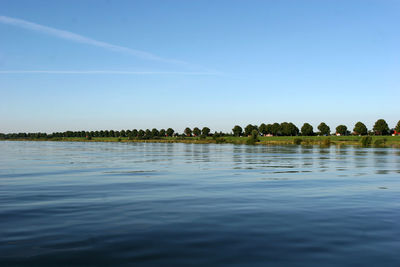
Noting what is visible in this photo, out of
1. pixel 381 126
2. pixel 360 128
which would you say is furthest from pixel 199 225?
pixel 381 126

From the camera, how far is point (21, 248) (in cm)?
950

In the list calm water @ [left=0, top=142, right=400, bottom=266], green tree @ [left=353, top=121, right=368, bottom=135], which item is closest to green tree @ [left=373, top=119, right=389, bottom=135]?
green tree @ [left=353, top=121, right=368, bottom=135]

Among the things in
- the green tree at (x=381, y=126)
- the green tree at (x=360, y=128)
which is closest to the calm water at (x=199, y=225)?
the green tree at (x=360, y=128)

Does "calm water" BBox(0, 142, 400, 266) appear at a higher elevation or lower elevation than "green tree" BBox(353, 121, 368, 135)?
lower

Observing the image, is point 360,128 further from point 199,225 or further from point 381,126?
point 199,225

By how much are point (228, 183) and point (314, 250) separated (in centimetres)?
1507

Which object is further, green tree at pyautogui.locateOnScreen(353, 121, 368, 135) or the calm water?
green tree at pyautogui.locateOnScreen(353, 121, 368, 135)

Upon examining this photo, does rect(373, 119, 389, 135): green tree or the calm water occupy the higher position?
rect(373, 119, 389, 135): green tree

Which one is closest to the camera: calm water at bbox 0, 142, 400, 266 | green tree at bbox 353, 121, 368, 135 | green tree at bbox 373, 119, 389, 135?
calm water at bbox 0, 142, 400, 266

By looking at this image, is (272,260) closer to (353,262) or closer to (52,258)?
(353,262)

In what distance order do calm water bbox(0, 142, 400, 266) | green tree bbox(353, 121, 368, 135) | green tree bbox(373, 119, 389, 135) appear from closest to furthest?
calm water bbox(0, 142, 400, 266), green tree bbox(373, 119, 389, 135), green tree bbox(353, 121, 368, 135)

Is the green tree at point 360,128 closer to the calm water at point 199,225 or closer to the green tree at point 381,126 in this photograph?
the green tree at point 381,126

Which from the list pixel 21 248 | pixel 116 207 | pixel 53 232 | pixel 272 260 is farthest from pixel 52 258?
pixel 116 207

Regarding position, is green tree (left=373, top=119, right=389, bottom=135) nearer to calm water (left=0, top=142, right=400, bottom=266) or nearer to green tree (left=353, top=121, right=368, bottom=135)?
green tree (left=353, top=121, right=368, bottom=135)
